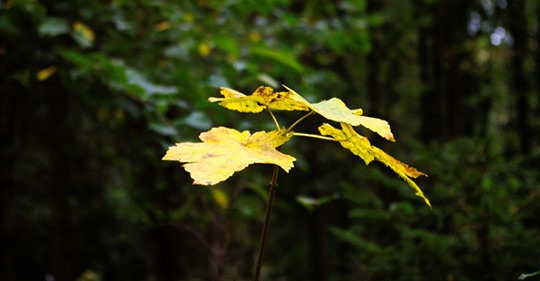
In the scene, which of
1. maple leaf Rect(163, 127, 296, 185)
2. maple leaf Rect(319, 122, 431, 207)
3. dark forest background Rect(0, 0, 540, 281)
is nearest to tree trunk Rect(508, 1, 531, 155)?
dark forest background Rect(0, 0, 540, 281)

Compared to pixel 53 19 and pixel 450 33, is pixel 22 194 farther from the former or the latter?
pixel 450 33

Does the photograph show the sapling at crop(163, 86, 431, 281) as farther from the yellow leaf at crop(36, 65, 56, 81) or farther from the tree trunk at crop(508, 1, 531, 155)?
the tree trunk at crop(508, 1, 531, 155)

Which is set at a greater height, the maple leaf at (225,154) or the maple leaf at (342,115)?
the maple leaf at (342,115)

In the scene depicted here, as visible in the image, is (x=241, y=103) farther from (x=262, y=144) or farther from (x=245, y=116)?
(x=245, y=116)

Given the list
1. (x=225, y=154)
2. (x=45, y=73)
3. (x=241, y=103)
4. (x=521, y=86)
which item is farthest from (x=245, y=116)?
(x=521, y=86)

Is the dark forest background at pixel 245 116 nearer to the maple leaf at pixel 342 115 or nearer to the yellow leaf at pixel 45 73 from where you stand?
the yellow leaf at pixel 45 73

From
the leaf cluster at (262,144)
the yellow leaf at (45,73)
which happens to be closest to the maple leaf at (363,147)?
the leaf cluster at (262,144)
